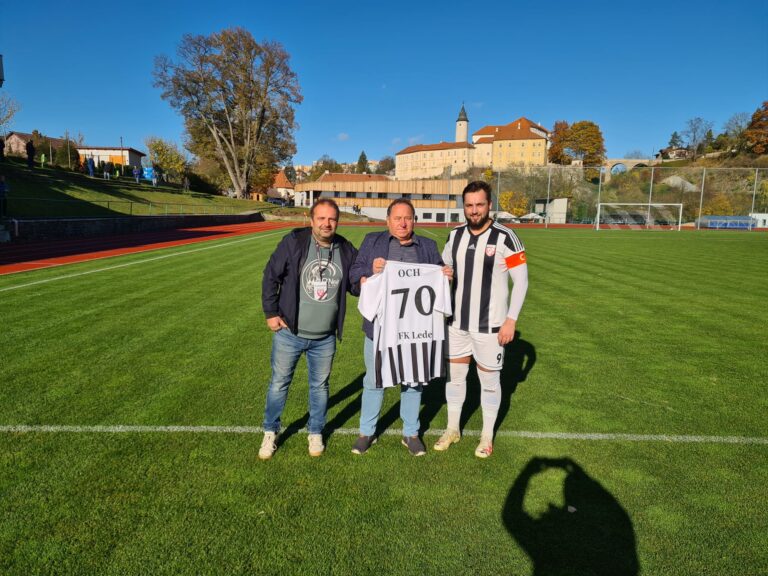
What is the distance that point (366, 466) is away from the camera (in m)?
3.29

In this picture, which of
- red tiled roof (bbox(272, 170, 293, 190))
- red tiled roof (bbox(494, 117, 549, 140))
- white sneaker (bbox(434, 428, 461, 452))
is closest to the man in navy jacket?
white sneaker (bbox(434, 428, 461, 452))

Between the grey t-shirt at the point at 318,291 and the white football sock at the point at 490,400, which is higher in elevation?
the grey t-shirt at the point at 318,291

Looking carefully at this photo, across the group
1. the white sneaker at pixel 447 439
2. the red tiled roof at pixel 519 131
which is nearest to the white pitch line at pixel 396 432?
the white sneaker at pixel 447 439

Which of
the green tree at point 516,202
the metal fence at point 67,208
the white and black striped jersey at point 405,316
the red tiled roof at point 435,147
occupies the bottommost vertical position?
the white and black striped jersey at point 405,316

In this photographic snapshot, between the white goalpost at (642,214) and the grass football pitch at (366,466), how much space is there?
140ft

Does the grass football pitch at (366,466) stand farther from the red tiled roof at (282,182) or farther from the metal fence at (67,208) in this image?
the red tiled roof at (282,182)

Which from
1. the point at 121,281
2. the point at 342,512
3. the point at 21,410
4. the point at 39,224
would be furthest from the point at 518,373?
the point at 39,224

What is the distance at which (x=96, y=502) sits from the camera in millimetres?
2777

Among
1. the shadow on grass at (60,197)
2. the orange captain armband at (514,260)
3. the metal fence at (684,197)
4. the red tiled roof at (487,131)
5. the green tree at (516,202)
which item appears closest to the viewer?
the orange captain armband at (514,260)

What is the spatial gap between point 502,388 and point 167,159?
63.1 m

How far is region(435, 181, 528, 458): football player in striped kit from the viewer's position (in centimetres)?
325

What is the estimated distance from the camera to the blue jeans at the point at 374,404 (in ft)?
11.3

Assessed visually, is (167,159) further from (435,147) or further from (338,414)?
(435,147)

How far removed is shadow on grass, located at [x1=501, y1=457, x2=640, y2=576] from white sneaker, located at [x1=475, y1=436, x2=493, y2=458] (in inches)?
12.1
